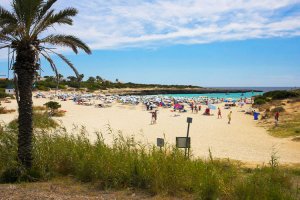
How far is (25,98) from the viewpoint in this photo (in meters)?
8.15

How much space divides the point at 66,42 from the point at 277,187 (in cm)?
632

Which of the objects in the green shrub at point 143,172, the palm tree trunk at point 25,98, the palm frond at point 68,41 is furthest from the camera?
the palm frond at point 68,41

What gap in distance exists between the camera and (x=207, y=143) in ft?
62.7

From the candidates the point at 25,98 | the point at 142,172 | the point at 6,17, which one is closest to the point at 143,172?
the point at 142,172

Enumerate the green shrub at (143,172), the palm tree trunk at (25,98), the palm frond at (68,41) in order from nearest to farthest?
the green shrub at (143,172) → the palm tree trunk at (25,98) → the palm frond at (68,41)

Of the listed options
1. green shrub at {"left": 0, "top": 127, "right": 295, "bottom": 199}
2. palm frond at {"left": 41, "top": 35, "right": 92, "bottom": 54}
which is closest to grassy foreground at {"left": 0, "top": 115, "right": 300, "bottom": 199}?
green shrub at {"left": 0, "top": 127, "right": 295, "bottom": 199}

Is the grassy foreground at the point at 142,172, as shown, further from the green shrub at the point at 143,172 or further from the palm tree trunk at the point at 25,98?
the palm tree trunk at the point at 25,98

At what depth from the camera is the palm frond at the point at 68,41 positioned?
28.6ft

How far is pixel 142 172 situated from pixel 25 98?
3.48 meters

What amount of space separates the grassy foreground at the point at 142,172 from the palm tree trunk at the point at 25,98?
0.26m

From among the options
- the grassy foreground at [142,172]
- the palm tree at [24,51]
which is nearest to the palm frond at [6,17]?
the palm tree at [24,51]

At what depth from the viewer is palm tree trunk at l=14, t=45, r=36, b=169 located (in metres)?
8.01

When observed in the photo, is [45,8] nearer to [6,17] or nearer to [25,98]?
[6,17]

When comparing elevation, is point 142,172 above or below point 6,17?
below
